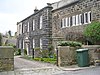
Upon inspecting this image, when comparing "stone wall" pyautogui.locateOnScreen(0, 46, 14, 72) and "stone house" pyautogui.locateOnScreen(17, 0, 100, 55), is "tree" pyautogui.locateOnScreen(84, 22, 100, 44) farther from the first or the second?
"stone wall" pyautogui.locateOnScreen(0, 46, 14, 72)

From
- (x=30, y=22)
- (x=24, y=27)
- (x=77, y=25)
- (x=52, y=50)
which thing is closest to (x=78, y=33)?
(x=77, y=25)

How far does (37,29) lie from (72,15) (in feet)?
31.3

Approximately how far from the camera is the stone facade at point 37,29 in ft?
105

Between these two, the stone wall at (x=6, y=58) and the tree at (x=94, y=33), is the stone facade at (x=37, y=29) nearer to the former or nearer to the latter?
the tree at (x=94, y=33)

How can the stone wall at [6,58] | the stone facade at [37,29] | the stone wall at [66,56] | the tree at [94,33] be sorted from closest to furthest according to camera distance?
the stone wall at [6,58] < the stone wall at [66,56] < the tree at [94,33] < the stone facade at [37,29]

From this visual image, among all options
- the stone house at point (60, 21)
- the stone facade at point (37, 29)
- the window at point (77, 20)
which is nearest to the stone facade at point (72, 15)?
the stone house at point (60, 21)

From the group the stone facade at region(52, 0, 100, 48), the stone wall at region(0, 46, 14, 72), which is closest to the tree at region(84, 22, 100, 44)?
the stone facade at region(52, 0, 100, 48)

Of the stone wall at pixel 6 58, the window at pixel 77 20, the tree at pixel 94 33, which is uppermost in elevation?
the window at pixel 77 20

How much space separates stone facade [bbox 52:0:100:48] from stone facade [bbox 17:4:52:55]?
94cm

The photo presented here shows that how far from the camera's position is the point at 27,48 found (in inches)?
1583

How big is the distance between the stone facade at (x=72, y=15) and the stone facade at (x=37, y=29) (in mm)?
945

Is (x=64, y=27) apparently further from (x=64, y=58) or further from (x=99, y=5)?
(x=64, y=58)

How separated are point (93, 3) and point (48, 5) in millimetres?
9997

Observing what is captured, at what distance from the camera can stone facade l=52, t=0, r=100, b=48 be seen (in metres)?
23.5
